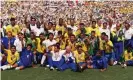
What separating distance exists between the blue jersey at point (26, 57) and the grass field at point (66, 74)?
0.68ft

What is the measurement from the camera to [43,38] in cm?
973

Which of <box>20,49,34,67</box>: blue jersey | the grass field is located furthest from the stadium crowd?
the grass field

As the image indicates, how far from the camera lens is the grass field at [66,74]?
829 centimetres

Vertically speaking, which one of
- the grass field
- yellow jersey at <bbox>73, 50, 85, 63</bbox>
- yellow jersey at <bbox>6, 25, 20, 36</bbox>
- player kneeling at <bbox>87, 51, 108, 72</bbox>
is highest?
yellow jersey at <bbox>6, 25, 20, 36</bbox>

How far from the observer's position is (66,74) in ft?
28.4

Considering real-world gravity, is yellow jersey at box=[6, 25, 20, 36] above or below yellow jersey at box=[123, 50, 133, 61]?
above

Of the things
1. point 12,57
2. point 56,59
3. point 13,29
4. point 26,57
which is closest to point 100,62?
point 56,59

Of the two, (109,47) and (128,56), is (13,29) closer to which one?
(109,47)

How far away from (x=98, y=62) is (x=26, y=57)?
192 cm

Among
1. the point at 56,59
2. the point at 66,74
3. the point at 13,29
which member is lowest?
the point at 66,74

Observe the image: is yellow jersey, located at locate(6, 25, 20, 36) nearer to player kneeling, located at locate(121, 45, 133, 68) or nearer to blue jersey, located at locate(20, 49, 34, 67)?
blue jersey, located at locate(20, 49, 34, 67)

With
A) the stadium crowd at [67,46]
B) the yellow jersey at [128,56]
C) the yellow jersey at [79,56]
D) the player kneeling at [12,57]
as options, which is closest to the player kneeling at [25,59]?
the stadium crowd at [67,46]

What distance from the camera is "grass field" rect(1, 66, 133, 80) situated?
8.29m

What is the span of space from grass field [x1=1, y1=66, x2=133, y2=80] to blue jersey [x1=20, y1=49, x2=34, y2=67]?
21 cm
